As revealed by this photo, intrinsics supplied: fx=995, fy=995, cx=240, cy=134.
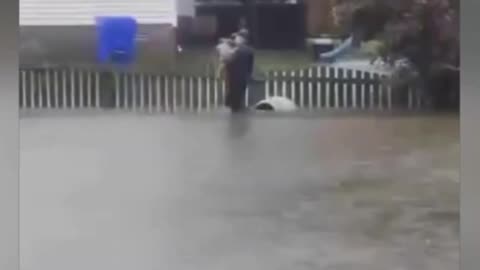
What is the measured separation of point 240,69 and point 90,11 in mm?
452

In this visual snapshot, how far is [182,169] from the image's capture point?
14.0ft

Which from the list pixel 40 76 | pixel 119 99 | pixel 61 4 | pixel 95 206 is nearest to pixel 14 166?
pixel 61 4

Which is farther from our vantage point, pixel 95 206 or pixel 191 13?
pixel 95 206

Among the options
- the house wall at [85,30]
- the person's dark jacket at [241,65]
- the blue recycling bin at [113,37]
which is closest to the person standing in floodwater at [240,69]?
the person's dark jacket at [241,65]

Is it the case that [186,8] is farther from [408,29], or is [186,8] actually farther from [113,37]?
[408,29]

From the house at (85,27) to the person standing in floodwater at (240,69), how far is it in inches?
7.2

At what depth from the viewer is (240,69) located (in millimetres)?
2838

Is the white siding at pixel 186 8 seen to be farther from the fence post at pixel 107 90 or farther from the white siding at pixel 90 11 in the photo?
the fence post at pixel 107 90

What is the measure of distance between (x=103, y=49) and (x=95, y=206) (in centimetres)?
146

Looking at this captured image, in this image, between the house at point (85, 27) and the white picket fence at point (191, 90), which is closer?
the house at point (85, 27)

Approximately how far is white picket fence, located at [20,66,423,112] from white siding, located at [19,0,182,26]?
0.57 feet

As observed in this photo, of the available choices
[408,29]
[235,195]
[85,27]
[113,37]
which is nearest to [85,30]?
[85,27]

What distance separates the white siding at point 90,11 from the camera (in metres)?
2.48

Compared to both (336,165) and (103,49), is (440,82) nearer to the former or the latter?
(103,49)
